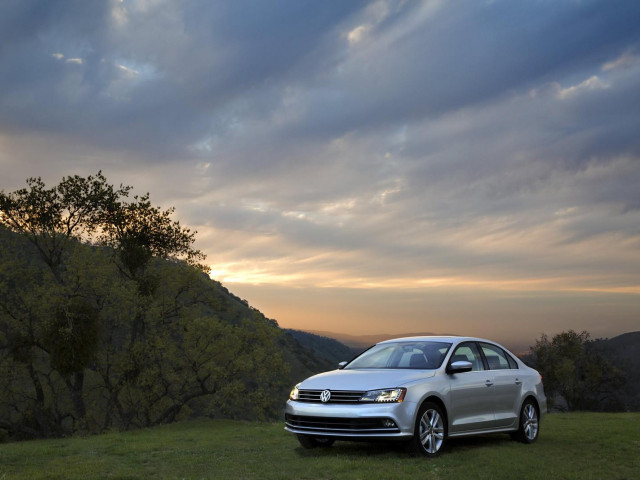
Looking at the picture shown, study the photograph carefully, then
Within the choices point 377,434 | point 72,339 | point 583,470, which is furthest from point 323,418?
point 72,339

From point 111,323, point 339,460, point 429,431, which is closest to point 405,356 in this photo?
point 429,431

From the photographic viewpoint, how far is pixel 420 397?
9758mm

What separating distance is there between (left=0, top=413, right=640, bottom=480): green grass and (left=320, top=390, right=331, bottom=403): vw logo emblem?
869mm

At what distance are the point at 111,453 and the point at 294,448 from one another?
3861 mm

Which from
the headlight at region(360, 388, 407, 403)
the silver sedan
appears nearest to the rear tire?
the silver sedan

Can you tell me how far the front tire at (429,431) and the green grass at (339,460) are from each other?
0.18m

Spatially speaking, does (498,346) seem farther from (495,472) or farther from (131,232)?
(131,232)

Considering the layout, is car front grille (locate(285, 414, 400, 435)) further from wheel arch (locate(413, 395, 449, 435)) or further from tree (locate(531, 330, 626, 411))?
tree (locate(531, 330, 626, 411))

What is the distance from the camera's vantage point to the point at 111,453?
1276cm

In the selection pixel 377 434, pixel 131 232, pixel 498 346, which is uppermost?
pixel 131 232

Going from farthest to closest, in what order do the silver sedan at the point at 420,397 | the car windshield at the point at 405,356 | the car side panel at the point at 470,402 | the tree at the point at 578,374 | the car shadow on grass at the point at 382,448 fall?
the tree at the point at 578,374 → the car windshield at the point at 405,356 → the car side panel at the point at 470,402 → the car shadow on grass at the point at 382,448 → the silver sedan at the point at 420,397

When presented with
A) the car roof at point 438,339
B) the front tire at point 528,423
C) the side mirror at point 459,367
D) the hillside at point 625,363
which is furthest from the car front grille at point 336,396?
the hillside at point 625,363

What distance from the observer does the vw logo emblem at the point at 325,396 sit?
32.4 ft

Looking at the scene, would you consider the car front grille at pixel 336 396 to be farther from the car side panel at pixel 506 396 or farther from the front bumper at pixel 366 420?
the car side panel at pixel 506 396
